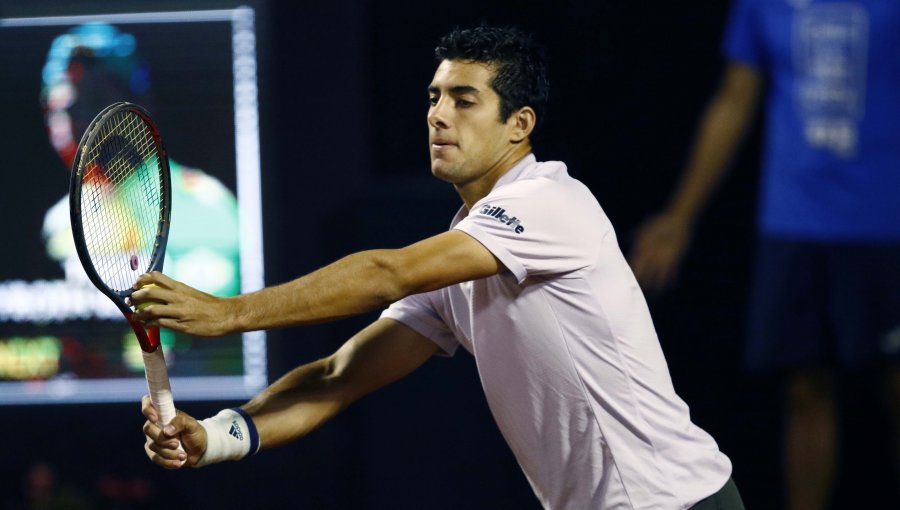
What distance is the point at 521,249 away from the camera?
2484 millimetres

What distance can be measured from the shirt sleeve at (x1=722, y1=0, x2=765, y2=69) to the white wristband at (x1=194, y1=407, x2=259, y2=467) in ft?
6.02

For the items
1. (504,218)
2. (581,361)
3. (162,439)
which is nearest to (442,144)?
(504,218)

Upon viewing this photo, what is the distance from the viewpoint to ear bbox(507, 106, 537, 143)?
2842 millimetres

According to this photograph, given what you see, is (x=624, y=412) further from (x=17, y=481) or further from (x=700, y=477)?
(x=17, y=481)

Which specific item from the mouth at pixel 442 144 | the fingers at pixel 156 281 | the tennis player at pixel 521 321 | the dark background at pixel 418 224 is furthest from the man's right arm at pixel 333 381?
the dark background at pixel 418 224

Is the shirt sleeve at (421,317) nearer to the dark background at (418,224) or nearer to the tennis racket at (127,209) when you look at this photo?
the tennis racket at (127,209)

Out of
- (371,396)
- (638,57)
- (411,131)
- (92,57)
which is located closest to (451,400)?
(371,396)

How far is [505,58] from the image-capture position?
2.87 m

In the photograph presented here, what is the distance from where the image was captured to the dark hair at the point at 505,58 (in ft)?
9.32

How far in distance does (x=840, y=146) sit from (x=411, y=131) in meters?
1.40

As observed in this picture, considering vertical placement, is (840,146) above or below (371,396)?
above

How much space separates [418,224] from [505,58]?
1.42m

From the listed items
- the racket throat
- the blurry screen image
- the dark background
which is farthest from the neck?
the blurry screen image

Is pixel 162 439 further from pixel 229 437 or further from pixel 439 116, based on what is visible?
pixel 439 116
